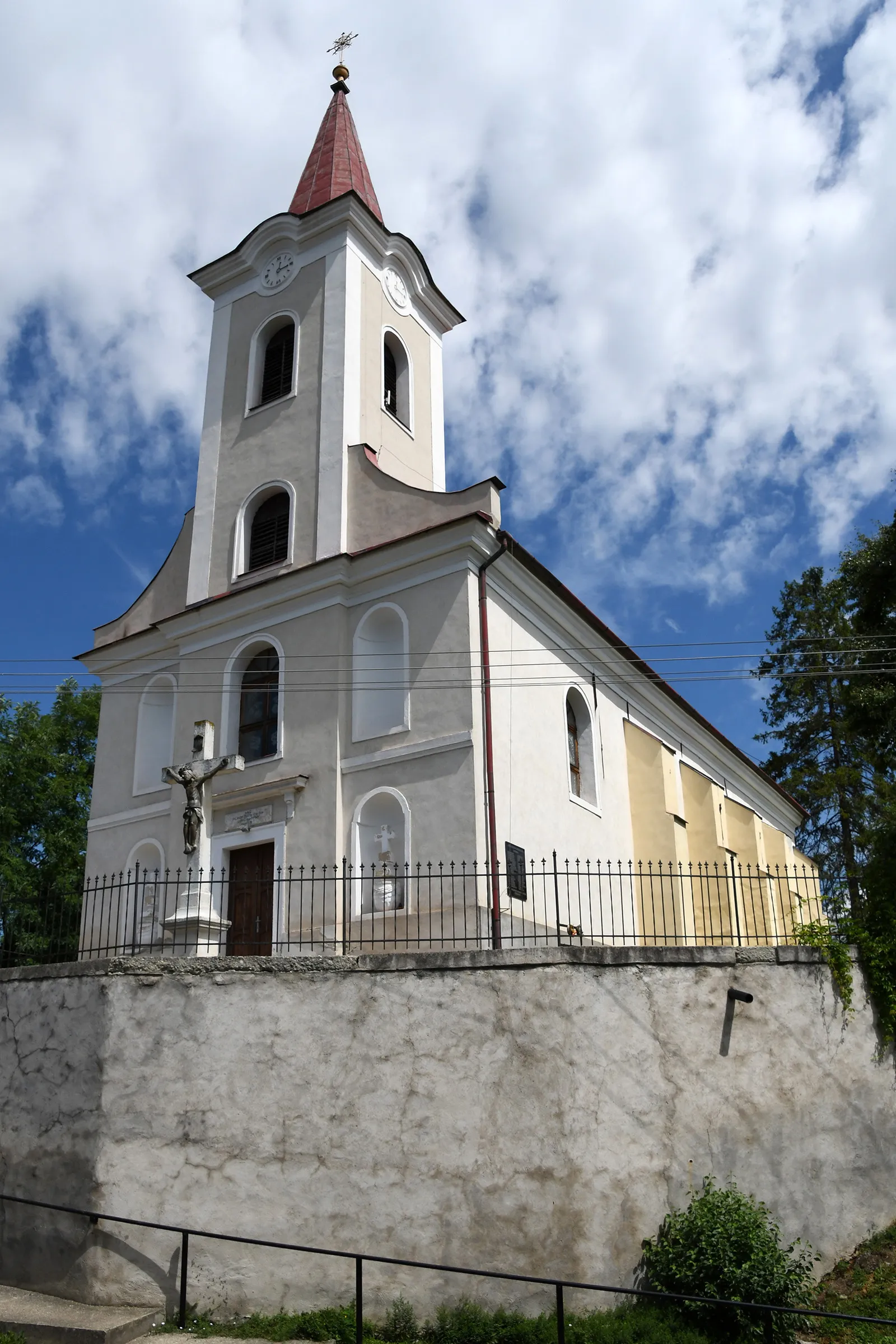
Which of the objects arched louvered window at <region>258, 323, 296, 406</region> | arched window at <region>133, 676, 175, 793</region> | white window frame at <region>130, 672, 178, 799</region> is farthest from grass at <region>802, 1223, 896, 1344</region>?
arched louvered window at <region>258, 323, 296, 406</region>

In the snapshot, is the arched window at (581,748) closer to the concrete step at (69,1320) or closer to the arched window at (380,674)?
the arched window at (380,674)

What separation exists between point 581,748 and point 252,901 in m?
6.41

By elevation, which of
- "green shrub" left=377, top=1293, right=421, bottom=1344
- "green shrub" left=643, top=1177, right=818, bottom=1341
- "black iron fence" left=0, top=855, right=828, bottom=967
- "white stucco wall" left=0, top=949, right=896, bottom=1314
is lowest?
"green shrub" left=377, top=1293, right=421, bottom=1344

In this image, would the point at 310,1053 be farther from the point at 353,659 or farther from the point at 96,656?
the point at 96,656

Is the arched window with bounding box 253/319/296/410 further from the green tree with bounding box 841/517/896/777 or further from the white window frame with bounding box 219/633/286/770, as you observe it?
the green tree with bounding box 841/517/896/777

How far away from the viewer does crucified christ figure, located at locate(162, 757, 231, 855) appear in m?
14.1

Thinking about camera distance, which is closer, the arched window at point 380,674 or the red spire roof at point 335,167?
the arched window at point 380,674

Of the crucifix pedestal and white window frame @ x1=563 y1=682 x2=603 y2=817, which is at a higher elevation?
white window frame @ x1=563 y1=682 x2=603 y2=817

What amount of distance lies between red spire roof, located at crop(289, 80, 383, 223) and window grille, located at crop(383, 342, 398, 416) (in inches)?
103

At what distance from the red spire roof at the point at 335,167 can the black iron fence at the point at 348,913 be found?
13026mm

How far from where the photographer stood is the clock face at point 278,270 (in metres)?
22.3

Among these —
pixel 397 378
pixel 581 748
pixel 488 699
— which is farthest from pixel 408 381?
pixel 488 699

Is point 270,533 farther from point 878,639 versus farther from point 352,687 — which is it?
point 878,639

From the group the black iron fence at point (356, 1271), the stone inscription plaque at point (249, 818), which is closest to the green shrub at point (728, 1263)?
the black iron fence at point (356, 1271)
